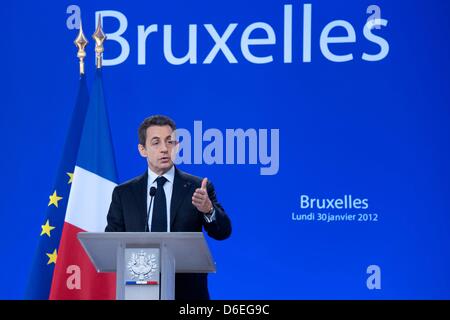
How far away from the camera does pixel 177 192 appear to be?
597 cm

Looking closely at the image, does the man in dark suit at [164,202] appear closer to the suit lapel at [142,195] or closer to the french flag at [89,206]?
the suit lapel at [142,195]

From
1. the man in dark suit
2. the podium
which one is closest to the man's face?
the man in dark suit

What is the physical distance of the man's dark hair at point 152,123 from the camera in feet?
20.4

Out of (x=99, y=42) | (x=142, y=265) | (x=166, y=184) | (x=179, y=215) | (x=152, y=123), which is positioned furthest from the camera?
(x=99, y=42)

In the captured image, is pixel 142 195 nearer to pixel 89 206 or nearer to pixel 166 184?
pixel 166 184

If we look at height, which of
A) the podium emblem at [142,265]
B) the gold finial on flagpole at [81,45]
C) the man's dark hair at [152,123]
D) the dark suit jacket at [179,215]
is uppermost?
the gold finial on flagpole at [81,45]

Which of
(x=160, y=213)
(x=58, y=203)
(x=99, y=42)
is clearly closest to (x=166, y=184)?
(x=160, y=213)

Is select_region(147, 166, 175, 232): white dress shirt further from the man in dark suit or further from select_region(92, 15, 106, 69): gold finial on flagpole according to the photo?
select_region(92, 15, 106, 69): gold finial on flagpole

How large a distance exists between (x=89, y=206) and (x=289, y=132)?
4.72 feet

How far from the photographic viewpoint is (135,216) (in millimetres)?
5941

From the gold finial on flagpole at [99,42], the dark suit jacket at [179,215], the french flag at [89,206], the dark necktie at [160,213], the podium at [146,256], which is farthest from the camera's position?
the gold finial on flagpole at [99,42]

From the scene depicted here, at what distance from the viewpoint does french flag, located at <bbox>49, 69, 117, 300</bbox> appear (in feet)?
19.8

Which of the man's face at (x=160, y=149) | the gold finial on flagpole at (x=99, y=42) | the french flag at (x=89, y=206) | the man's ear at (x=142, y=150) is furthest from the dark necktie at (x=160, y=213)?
the gold finial on flagpole at (x=99, y=42)
